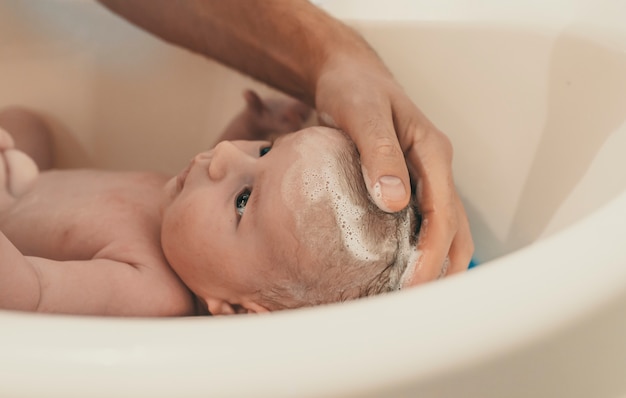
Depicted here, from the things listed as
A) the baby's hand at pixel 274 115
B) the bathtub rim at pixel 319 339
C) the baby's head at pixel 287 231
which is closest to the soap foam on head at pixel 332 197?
the baby's head at pixel 287 231

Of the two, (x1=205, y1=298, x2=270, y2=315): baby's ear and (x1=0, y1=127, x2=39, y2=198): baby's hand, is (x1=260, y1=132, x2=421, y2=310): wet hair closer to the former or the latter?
(x1=205, y1=298, x2=270, y2=315): baby's ear

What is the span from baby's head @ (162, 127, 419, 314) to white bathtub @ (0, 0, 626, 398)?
0.66 ft

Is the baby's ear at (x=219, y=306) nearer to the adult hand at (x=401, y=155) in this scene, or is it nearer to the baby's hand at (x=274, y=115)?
the adult hand at (x=401, y=155)

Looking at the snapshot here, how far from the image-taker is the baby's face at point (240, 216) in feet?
2.21

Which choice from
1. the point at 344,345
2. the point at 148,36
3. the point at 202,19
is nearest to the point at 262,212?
the point at 344,345

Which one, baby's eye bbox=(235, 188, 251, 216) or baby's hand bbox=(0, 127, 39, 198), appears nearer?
baby's hand bbox=(0, 127, 39, 198)

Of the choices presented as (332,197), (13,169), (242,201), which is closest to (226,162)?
(242,201)

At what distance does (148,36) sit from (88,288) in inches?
29.4

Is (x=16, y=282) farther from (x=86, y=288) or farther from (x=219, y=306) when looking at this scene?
(x=219, y=306)

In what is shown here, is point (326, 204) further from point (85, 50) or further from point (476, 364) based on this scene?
point (85, 50)

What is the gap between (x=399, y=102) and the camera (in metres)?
0.77

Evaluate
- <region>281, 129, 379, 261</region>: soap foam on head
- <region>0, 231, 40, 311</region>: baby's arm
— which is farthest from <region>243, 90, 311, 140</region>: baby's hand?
<region>0, 231, 40, 311</region>: baby's arm

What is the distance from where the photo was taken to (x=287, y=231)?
0.66 meters

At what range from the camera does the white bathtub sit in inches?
14.1
